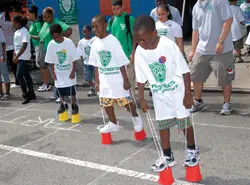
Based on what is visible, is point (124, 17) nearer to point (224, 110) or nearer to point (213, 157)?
point (224, 110)

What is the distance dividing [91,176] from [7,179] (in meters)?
1.00

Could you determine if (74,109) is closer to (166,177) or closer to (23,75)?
(23,75)

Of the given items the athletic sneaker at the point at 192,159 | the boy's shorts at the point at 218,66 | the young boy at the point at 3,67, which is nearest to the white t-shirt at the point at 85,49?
the young boy at the point at 3,67

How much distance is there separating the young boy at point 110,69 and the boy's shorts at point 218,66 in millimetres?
1402

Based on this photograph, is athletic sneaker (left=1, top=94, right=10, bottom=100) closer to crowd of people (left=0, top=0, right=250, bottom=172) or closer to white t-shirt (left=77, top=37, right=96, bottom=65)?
crowd of people (left=0, top=0, right=250, bottom=172)

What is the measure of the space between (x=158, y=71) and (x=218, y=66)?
2297mm

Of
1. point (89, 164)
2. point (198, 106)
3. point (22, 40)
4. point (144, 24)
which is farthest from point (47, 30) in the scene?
point (144, 24)

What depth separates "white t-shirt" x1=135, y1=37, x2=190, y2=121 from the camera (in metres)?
3.73

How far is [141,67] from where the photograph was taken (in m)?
3.90

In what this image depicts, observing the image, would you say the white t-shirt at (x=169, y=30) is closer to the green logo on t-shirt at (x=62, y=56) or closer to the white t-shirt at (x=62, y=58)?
the white t-shirt at (x=62, y=58)

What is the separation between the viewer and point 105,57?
5125 mm

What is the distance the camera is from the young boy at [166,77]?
3.72 meters

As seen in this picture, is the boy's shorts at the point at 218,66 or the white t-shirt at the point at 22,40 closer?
the boy's shorts at the point at 218,66

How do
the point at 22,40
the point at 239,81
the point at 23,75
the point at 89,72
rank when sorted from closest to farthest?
the point at 239,81 < the point at 22,40 < the point at 23,75 < the point at 89,72
